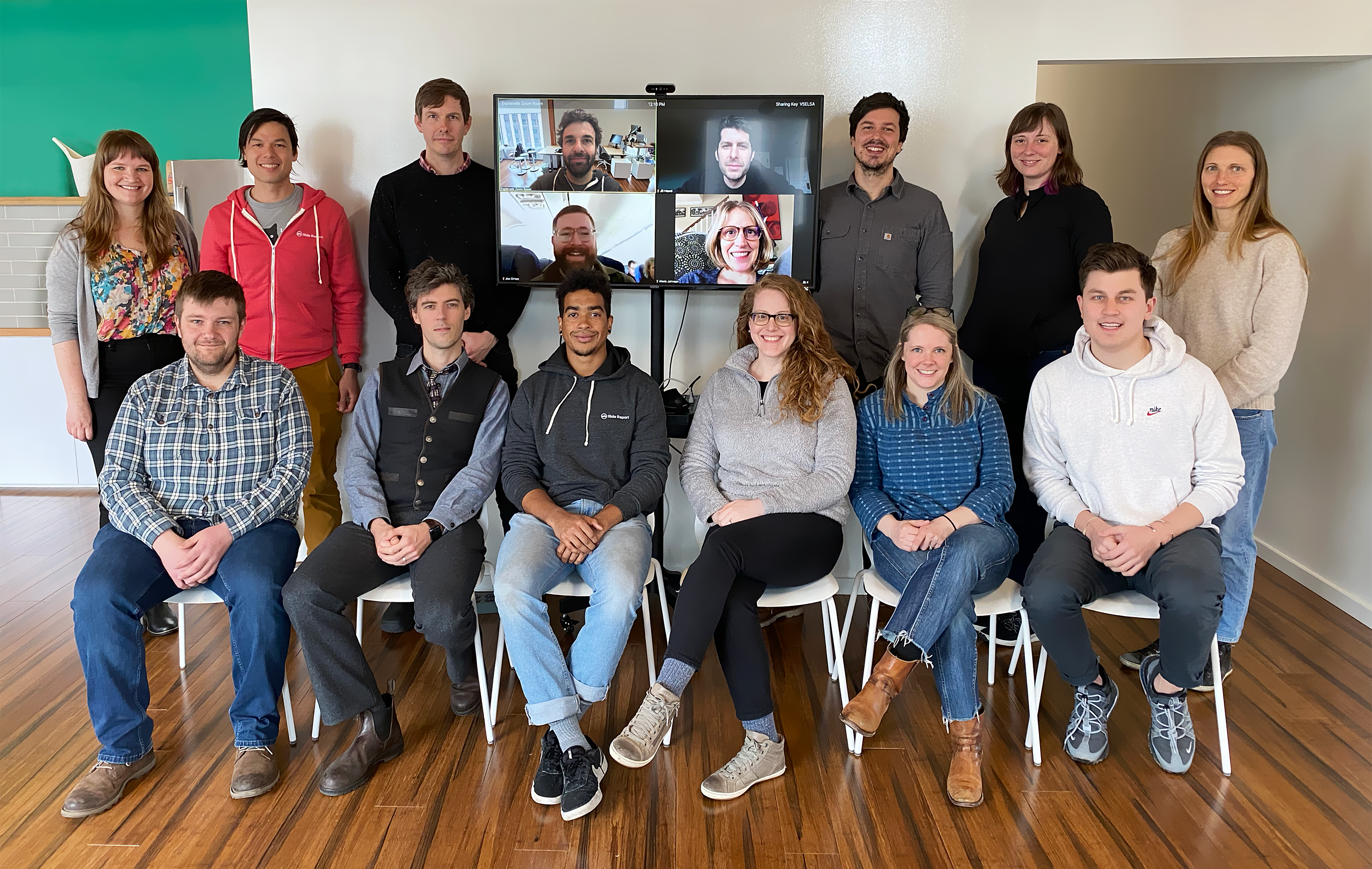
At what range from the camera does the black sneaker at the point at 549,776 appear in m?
2.31

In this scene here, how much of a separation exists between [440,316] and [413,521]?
0.60 m

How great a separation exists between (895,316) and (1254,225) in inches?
44.2

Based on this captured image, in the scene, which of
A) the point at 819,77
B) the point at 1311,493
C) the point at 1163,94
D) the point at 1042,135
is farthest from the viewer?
the point at 1163,94

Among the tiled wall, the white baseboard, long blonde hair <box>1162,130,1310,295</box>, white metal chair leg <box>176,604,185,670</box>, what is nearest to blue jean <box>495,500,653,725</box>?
white metal chair leg <box>176,604,185,670</box>

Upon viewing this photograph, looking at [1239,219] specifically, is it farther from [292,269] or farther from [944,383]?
[292,269]

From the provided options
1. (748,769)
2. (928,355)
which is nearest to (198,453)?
(748,769)

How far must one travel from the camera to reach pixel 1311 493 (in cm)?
384

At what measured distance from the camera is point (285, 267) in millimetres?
3338

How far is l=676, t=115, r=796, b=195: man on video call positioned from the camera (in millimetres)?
3209

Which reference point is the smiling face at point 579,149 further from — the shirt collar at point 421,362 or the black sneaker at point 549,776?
the black sneaker at point 549,776

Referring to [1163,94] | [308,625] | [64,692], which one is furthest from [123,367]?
[1163,94]

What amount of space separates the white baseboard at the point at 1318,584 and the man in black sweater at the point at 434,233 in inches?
126

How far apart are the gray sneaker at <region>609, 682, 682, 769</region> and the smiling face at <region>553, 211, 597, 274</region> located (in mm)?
1583

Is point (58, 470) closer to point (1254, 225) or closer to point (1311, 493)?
point (1254, 225)
